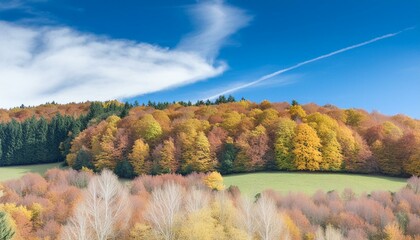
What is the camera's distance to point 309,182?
71.9m

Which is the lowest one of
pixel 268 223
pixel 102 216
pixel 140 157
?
pixel 268 223

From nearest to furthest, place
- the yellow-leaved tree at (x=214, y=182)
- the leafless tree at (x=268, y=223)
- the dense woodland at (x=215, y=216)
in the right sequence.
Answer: the leafless tree at (x=268, y=223)
the dense woodland at (x=215, y=216)
the yellow-leaved tree at (x=214, y=182)

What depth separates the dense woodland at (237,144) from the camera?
80.0 m

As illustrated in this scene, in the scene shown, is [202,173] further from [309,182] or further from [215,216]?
[215,216]

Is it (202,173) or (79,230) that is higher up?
(202,173)

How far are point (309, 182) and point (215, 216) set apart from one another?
24228mm

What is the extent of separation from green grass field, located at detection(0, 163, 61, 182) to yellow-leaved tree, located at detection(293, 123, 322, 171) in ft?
218

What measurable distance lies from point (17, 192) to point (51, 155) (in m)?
45.5

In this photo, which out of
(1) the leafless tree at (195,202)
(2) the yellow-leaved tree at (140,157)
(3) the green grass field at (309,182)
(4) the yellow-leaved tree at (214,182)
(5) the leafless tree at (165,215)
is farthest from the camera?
(2) the yellow-leaved tree at (140,157)

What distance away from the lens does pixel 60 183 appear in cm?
8012

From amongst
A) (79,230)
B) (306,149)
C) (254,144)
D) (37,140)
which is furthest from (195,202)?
(37,140)

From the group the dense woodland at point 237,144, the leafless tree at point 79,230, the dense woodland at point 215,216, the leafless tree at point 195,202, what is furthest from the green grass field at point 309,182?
the leafless tree at point 79,230

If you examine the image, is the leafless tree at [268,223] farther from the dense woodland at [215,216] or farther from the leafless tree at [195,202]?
the leafless tree at [195,202]

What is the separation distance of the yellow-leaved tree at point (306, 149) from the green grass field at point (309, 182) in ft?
9.96
